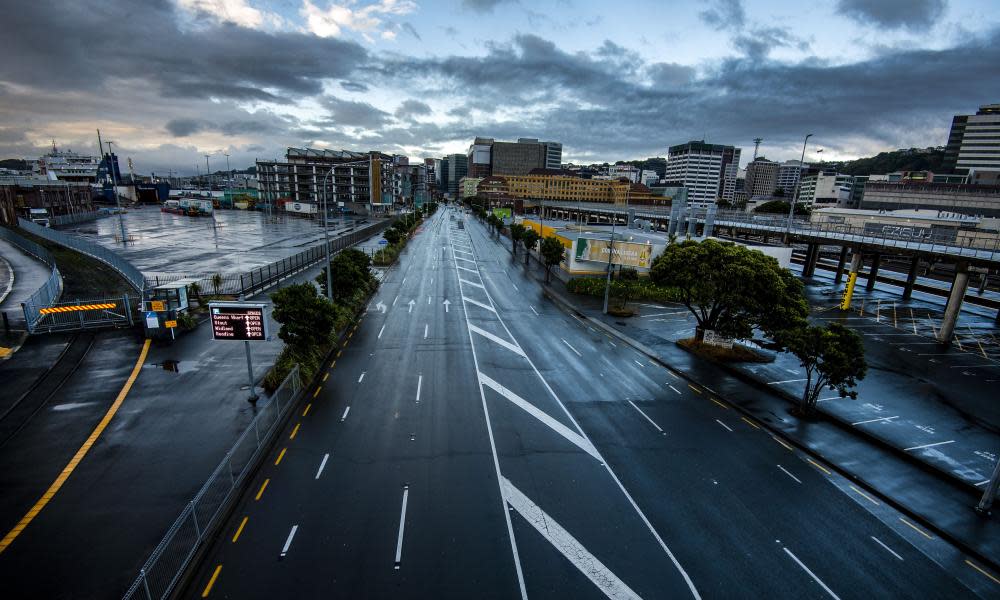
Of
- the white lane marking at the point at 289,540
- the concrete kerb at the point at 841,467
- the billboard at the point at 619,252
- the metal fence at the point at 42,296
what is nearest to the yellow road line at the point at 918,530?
the concrete kerb at the point at 841,467

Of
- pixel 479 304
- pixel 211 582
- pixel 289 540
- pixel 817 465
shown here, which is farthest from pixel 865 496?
pixel 479 304

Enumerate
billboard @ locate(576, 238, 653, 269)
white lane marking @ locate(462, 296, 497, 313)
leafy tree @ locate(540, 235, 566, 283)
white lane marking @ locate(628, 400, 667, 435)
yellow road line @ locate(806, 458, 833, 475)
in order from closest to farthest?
yellow road line @ locate(806, 458, 833, 475) → white lane marking @ locate(628, 400, 667, 435) → white lane marking @ locate(462, 296, 497, 313) → billboard @ locate(576, 238, 653, 269) → leafy tree @ locate(540, 235, 566, 283)

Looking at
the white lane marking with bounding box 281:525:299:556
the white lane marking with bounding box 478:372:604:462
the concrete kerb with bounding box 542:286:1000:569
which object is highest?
the concrete kerb with bounding box 542:286:1000:569

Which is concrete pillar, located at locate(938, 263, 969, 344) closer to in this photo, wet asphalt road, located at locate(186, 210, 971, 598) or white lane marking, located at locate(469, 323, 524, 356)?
wet asphalt road, located at locate(186, 210, 971, 598)

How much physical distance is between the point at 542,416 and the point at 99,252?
5343 centimetres

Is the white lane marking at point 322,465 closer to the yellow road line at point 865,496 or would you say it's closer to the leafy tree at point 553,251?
the yellow road line at point 865,496

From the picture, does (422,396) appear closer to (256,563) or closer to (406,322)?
(256,563)

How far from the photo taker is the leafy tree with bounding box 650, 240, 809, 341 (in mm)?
25047

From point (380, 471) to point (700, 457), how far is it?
1225 cm

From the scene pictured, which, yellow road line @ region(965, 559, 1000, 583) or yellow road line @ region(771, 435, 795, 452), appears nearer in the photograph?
yellow road line @ region(965, 559, 1000, 583)

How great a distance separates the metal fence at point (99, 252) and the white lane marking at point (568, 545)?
34.5 m

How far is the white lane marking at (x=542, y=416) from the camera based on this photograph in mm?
17409

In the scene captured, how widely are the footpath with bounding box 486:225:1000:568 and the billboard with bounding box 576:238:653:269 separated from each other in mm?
20255

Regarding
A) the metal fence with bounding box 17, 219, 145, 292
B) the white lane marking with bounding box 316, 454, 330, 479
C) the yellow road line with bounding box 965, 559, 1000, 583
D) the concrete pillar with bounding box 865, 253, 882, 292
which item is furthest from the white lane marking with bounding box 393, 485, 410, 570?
the concrete pillar with bounding box 865, 253, 882, 292
